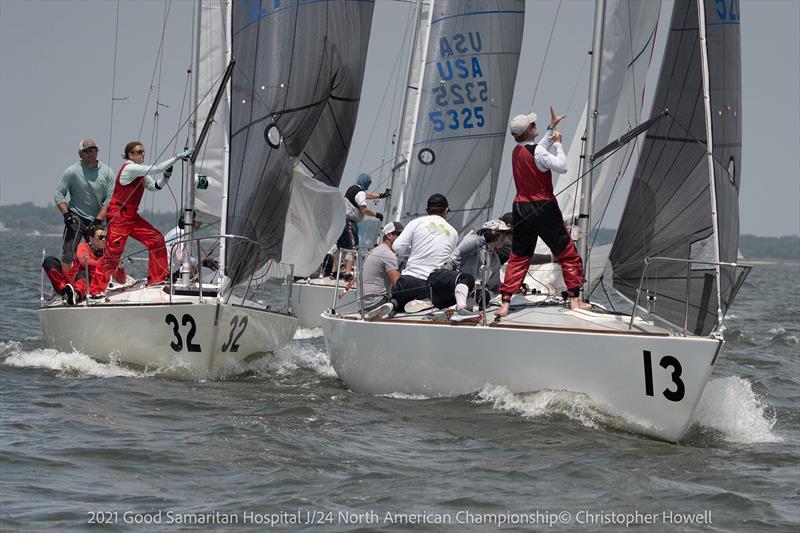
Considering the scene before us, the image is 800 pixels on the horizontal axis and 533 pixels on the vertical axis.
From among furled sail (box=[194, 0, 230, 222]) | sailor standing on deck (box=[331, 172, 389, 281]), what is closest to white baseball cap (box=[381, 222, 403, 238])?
furled sail (box=[194, 0, 230, 222])

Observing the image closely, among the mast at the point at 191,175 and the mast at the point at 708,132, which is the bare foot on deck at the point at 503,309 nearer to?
the mast at the point at 708,132

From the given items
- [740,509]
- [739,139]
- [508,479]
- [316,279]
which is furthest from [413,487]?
[316,279]

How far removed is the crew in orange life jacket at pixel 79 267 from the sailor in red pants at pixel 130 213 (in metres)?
0.09

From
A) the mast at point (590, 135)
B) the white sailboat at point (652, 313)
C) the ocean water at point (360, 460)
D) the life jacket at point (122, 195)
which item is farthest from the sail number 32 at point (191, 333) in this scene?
the mast at point (590, 135)

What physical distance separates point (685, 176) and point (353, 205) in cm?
923

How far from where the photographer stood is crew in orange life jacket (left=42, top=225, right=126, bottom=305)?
11.5m

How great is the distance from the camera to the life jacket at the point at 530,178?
30.5 ft

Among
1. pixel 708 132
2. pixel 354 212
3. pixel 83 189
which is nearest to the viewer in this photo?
pixel 708 132

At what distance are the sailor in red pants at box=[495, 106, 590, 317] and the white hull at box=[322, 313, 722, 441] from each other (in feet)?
1.35

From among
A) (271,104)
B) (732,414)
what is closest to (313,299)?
(271,104)

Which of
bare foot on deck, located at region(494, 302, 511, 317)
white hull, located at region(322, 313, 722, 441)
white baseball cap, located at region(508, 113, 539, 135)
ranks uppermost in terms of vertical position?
white baseball cap, located at region(508, 113, 539, 135)

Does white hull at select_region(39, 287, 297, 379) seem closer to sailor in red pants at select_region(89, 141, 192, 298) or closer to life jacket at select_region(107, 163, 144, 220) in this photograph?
sailor in red pants at select_region(89, 141, 192, 298)

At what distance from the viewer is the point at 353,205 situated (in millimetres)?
18250

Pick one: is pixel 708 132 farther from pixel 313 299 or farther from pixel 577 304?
pixel 313 299
